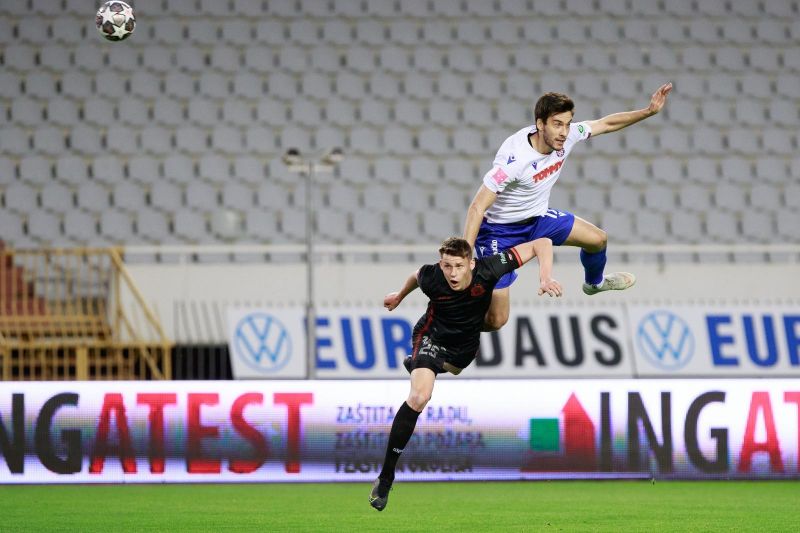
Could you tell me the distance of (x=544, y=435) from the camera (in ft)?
39.3

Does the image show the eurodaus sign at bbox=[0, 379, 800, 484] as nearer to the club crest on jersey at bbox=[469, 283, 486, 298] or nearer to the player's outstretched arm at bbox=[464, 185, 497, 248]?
the club crest on jersey at bbox=[469, 283, 486, 298]

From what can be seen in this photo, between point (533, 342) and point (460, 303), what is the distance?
7.21 meters

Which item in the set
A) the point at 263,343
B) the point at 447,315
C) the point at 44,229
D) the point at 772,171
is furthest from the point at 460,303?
the point at 772,171

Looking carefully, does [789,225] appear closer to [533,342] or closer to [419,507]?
[533,342]

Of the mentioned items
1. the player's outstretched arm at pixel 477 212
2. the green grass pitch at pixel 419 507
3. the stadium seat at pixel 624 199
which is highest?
the stadium seat at pixel 624 199

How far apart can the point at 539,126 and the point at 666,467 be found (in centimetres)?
529

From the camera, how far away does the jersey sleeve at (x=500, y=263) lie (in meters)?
7.72

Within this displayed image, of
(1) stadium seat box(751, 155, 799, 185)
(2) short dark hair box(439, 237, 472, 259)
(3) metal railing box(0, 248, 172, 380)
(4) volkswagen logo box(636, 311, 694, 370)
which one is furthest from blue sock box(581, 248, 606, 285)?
(1) stadium seat box(751, 155, 799, 185)

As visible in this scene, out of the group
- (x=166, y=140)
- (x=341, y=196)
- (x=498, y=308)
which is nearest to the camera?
(x=498, y=308)

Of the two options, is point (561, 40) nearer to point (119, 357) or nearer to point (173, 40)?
point (173, 40)

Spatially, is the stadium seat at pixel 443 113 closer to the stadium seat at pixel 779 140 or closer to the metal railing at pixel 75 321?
the stadium seat at pixel 779 140

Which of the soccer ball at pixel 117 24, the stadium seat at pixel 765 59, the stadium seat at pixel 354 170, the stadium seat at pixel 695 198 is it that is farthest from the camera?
the stadium seat at pixel 765 59

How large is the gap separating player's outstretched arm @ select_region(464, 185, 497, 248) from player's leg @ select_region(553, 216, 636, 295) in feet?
2.18

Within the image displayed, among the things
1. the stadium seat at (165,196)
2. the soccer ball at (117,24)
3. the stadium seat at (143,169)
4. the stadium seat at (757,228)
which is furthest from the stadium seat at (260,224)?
the soccer ball at (117,24)
